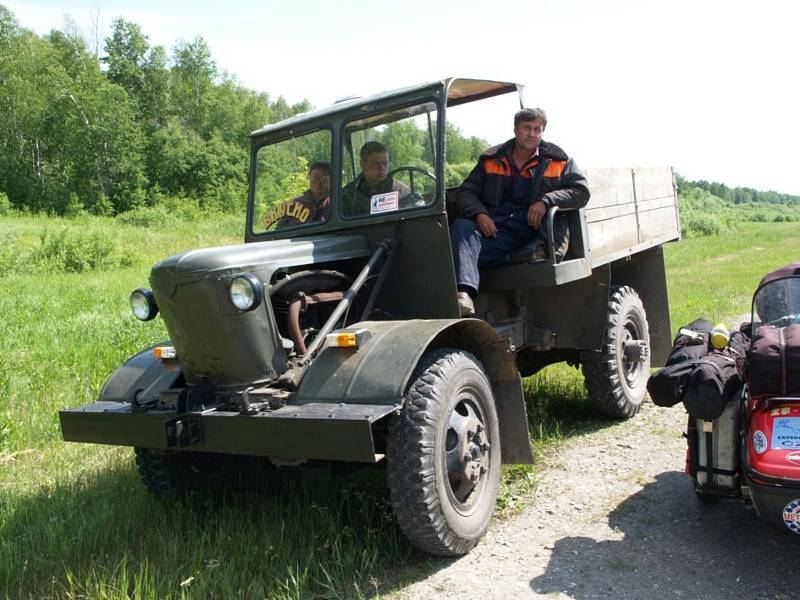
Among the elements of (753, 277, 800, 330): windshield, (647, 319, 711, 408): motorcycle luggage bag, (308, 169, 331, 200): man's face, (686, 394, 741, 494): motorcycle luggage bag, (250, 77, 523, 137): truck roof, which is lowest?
(686, 394, 741, 494): motorcycle luggage bag

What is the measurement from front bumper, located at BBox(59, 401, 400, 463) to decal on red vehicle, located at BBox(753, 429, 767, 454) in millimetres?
1552

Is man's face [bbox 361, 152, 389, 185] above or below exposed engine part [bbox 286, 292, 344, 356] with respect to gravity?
above

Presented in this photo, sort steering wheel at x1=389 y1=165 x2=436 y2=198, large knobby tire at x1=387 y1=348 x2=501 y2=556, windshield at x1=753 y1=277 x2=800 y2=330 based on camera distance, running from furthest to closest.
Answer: steering wheel at x1=389 y1=165 x2=436 y2=198 → windshield at x1=753 y1=277 x2=800 y2=330 → large knobby tire at x1=387 y1=348 x2=501 y2=556

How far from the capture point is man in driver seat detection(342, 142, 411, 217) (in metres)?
4.59

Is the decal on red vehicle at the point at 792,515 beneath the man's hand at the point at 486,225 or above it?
beneath

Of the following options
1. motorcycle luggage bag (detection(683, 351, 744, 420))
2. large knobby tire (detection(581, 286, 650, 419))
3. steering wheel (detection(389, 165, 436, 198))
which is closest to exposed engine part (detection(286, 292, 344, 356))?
steering wheel (detection(389, 165, 436, 198))

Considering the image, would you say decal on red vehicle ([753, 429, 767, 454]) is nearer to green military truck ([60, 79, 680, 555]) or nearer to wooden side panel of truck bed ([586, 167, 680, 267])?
green military truck ([60, 79, 680, 555])

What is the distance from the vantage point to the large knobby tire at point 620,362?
573 centimetres

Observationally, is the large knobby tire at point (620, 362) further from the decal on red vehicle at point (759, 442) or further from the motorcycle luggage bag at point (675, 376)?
the decal on red vehicle at point (759, 442)

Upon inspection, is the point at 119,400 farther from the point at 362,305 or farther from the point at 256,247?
the point at 362,305

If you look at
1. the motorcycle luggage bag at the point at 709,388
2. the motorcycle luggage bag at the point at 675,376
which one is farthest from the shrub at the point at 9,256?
the motorcycle luggage bag at the point at 709,388

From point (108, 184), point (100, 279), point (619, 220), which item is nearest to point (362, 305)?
point (619, 220)

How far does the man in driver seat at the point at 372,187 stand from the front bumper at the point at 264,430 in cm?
166

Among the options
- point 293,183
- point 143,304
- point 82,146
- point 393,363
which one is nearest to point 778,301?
point 393,363
